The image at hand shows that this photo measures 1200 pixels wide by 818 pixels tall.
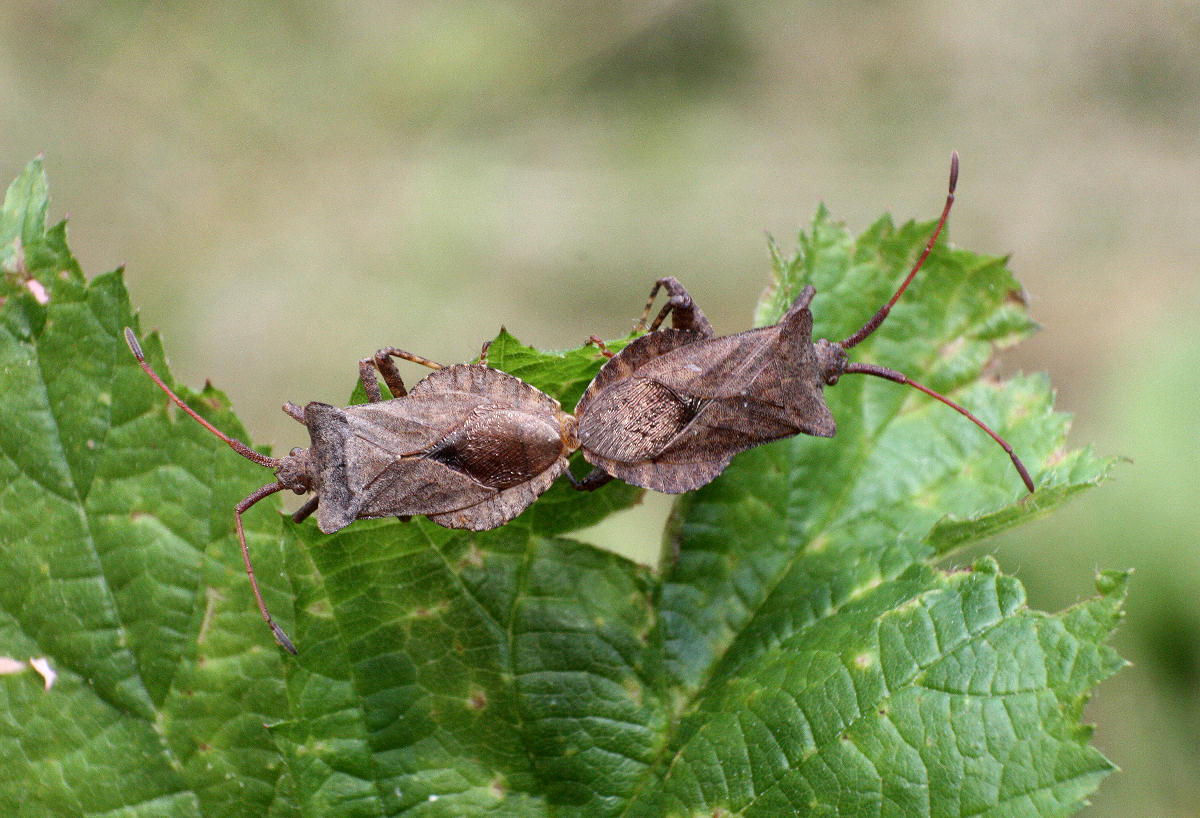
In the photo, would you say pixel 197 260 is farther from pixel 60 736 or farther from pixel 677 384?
pixel 60 736

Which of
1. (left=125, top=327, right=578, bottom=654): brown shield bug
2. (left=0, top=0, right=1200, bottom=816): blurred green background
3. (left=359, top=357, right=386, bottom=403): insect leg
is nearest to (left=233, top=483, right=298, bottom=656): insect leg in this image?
(left=125, top=327, right=578, bottom=654): brown shield bug

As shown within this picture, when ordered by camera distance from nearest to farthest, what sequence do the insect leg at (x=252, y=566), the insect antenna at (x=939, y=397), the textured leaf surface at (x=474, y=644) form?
the textured leaf surface at (x=474, y=644)
the insect leg at (x=252, y=566)
the insect antenna at (x=939, y=397)

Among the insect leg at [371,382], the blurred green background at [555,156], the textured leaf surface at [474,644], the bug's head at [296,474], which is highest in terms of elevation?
the blurred green background at [555,156]

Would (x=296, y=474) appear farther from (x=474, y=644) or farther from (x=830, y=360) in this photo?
(x=830, y=360)

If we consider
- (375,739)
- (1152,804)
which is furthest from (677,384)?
(1152,804)

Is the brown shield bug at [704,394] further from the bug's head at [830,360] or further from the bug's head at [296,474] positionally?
the bug's head at [296,474]

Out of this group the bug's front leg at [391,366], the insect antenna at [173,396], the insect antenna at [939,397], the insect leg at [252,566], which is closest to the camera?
the insect leg at [252,566]

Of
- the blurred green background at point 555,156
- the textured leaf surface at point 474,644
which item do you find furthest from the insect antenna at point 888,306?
the blurred green background at point 555,156
